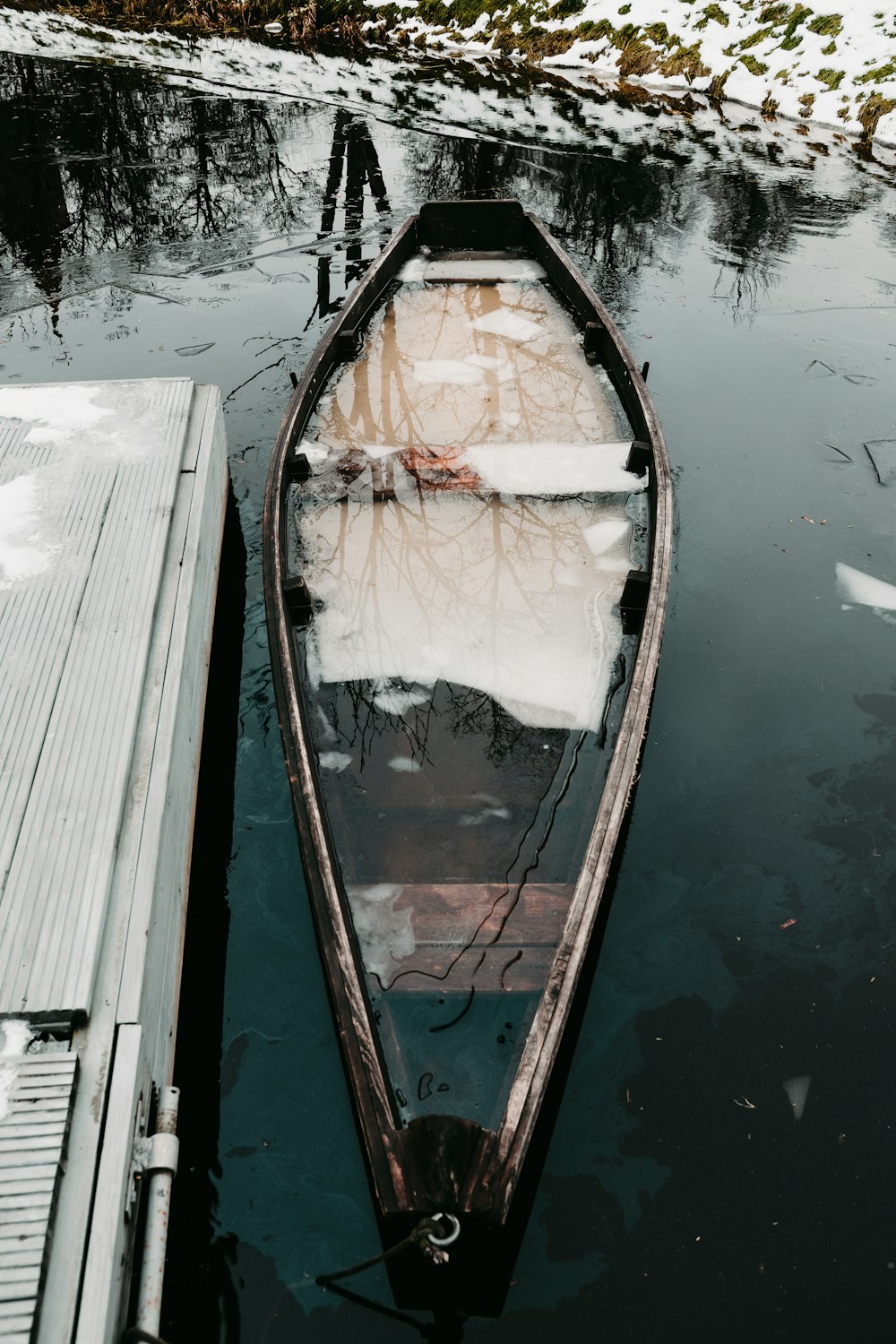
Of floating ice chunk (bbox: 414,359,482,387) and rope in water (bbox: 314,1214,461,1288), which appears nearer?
rope in water (bbox: 314,1214,461,1288)

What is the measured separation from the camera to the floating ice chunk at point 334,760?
14.3ft

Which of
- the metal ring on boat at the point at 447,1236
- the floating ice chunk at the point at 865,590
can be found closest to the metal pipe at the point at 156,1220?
the metal ring on boat at the point at 447,1236

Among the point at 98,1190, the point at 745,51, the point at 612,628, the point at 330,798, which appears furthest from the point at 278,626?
the point at 745,51

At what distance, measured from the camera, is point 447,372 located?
24.2 ft

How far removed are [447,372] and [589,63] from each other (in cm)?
1599

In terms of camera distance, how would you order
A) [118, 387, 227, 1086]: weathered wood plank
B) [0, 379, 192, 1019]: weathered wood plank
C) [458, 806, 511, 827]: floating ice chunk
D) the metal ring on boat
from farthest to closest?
[458, 806, 511, 827]: floating ice chunk, [118, 387, 227, 1086]: weathered wood plank, [0, 379, 192, 1019]: weathered wood plank, the metal ring on boat

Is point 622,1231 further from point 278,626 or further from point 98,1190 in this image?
point 278,626

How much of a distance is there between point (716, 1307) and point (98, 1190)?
2.13m

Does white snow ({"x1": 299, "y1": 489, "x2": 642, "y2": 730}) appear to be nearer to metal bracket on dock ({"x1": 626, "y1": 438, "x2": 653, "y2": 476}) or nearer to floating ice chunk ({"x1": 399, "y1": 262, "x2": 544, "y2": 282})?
metal bracket on dock ({"x1": 626, "y1": 438, "x2": 653, "y2": 476})

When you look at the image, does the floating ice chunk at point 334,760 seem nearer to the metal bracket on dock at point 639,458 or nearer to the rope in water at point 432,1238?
the rope in water at point 432,1238

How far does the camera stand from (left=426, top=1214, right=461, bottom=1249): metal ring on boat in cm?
263

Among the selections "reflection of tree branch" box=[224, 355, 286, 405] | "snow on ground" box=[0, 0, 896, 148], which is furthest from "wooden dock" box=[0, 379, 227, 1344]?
"snow on ground" box=[0, 0, 896, 148]

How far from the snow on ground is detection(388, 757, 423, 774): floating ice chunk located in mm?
14247

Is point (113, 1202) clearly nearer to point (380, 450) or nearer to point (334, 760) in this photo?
point (334, 760)
